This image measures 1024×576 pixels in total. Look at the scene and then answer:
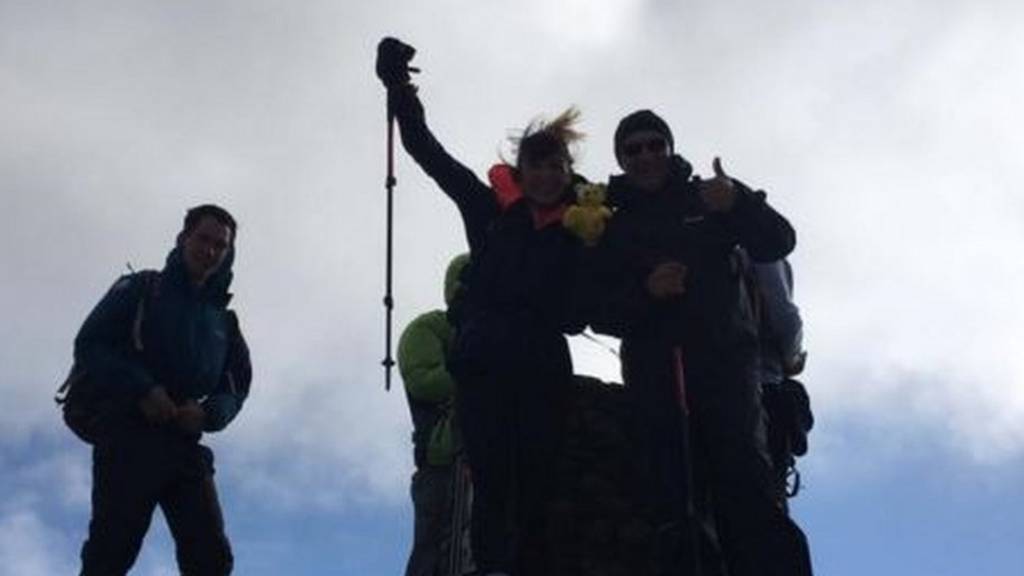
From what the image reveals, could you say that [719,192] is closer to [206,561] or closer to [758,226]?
[758,226]

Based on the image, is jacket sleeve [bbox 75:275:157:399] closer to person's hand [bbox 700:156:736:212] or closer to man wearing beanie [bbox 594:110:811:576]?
A: man wearing beanie [bbox 594:110:811:576]

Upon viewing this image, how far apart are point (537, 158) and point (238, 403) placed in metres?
2.33

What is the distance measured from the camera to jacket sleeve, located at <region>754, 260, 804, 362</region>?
8.77 meters

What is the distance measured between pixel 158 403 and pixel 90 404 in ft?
1.49

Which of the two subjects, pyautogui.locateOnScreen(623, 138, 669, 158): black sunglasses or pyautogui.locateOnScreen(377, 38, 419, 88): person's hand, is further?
pyautogui.locateOnScreen(377, 38, 419, 88): person's hand

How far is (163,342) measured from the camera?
8.52 metres

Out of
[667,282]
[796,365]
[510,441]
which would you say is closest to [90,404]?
[510,441]

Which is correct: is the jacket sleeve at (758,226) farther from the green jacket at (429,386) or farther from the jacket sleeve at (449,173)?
the green jacket at (429,386)

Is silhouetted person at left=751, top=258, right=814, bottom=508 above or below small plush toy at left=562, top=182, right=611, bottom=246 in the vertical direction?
below

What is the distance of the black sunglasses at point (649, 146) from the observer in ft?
27.6

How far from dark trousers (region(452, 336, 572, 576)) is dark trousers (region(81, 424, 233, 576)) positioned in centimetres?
157

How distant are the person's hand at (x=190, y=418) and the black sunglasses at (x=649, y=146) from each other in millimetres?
2899

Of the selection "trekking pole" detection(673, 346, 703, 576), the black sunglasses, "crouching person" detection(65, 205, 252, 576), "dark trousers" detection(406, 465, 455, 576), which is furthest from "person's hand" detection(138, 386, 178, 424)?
the black sunglasses

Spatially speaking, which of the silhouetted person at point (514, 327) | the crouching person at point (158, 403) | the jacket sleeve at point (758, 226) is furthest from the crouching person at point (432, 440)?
the jacket sleeve at point (758, 226)
